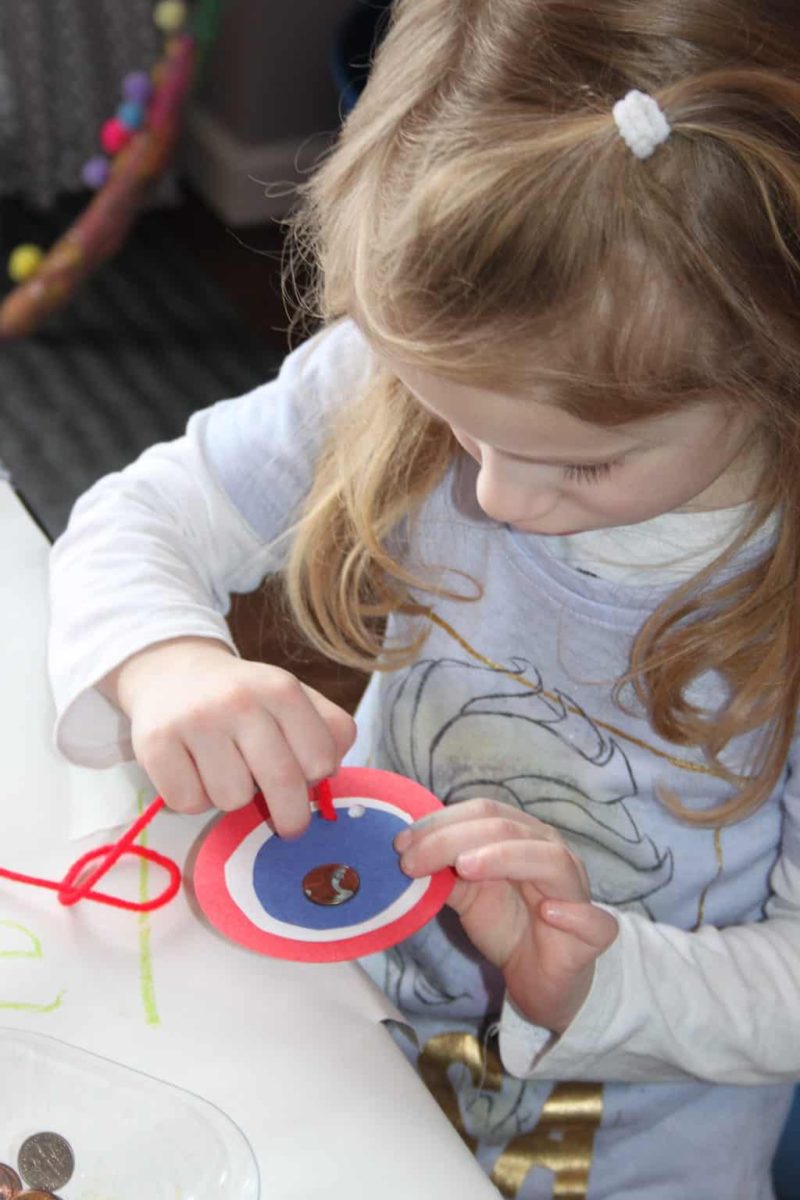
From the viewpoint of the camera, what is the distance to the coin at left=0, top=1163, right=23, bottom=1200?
0.52 meters

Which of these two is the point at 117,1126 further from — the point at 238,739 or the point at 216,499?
the point at 216,499

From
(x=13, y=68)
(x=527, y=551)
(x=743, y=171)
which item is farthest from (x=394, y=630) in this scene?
(x=13, y=68)

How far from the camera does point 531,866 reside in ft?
2.08

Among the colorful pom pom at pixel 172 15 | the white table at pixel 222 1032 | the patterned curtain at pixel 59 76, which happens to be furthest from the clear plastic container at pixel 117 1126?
the patterned curtain at pixel 59 76

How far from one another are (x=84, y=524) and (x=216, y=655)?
16 centimetres

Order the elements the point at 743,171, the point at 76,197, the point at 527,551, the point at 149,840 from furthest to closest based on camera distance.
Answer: the point at 76,197, the point at 527,551, the point at 149,840, the point at 743,171

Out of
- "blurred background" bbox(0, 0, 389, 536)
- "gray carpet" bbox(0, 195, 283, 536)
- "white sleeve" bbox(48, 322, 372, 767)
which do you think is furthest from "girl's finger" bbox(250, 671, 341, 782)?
"blurred background" bbox(0, 0, 389, 536)

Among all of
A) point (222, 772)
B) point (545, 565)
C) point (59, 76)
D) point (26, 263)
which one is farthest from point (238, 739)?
point (59, 76)

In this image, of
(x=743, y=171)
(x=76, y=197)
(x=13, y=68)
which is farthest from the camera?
(x=76, y=197)

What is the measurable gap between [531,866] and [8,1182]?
0.25 meters

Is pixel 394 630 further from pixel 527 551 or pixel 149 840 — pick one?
pixel 149 840

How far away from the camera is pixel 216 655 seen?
0.72 metres

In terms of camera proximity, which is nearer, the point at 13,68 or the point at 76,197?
the point at 13,68

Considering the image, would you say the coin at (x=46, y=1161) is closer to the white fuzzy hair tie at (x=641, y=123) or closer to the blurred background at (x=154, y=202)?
the white fuzzy hair tie at (x=641, y=123)
